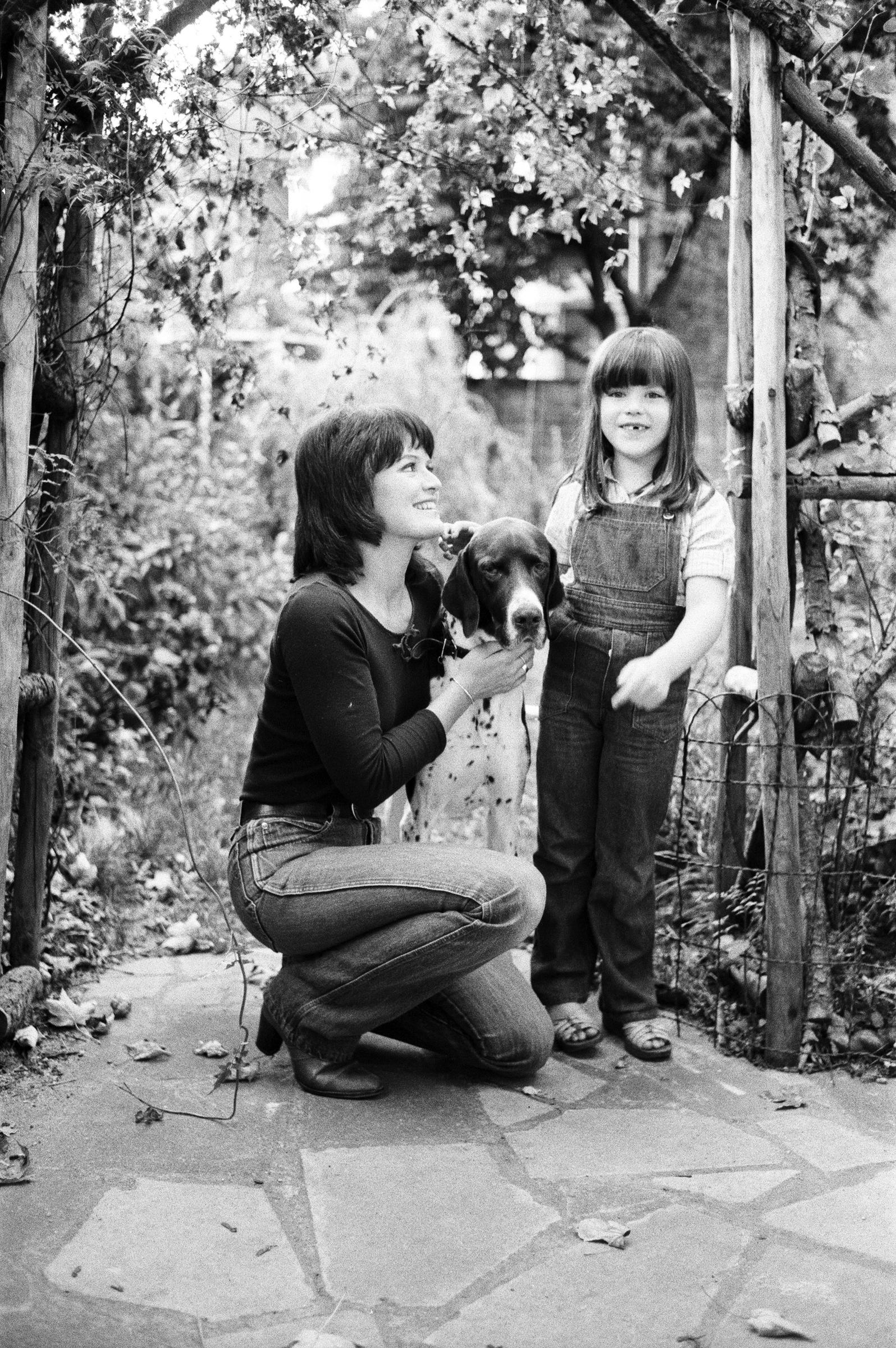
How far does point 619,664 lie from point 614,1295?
1518 millimetres

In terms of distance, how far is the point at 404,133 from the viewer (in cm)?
400

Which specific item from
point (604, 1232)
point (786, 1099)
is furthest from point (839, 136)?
point (604, 1232)

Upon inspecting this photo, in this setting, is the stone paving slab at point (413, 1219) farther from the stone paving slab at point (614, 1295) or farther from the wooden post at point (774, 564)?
the wooden post at point (774, 564)

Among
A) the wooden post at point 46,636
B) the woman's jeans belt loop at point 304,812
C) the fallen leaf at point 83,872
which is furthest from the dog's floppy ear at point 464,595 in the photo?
the fallen leaf at point 83,872

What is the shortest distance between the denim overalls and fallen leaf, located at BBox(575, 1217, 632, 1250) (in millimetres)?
1024

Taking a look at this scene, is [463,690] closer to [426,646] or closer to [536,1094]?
[426,646]

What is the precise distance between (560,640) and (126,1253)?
175 cm

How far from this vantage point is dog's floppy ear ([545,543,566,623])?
10.1ft

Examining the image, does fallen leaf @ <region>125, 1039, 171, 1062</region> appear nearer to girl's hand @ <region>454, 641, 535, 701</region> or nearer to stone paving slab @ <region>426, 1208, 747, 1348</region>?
girl's hand @ <region>454, 641, 535, 701</region>

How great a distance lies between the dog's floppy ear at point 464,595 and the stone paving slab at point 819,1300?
1.48 m

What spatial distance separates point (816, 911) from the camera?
3.29 metres

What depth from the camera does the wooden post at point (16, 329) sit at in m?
2.73

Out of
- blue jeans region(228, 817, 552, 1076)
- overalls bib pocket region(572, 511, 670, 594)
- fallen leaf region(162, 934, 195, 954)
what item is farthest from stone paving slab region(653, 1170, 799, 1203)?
fallen leaf region(162, 934, 195, 954)

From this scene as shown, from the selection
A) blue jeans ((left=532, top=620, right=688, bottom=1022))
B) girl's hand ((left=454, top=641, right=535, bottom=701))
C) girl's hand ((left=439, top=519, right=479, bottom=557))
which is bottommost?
blue jeans ((left=532, top=620, right=688, bottom=1022))
